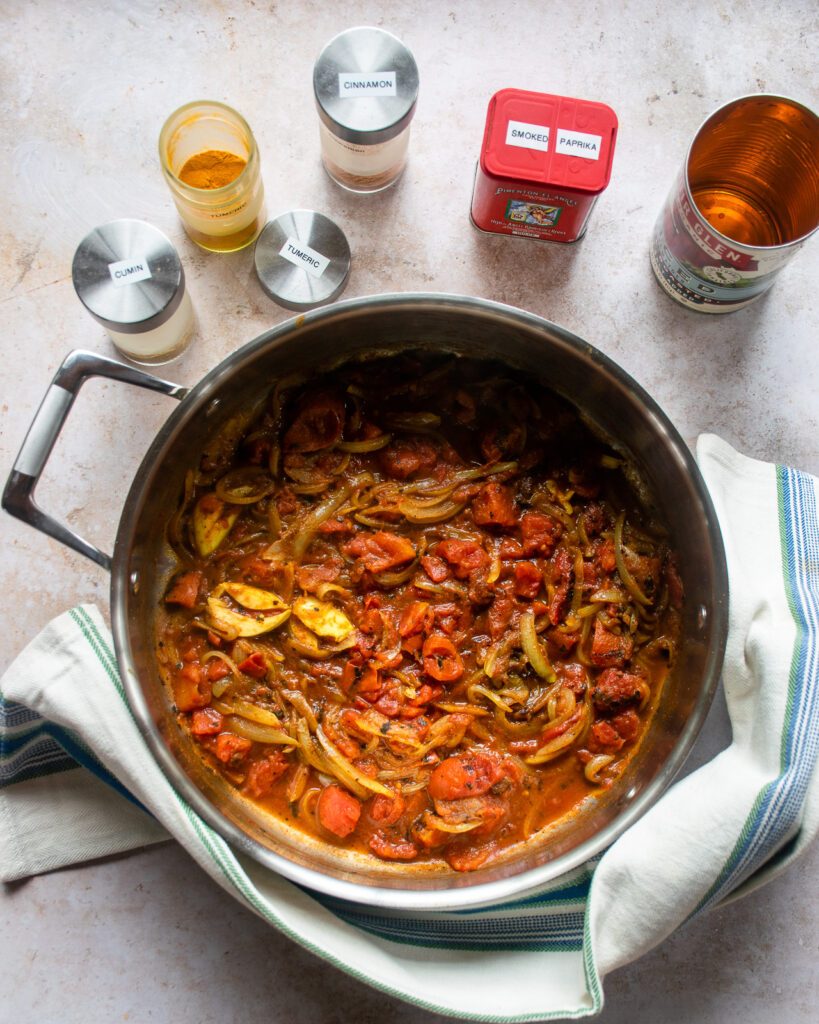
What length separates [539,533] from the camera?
265 centimetres

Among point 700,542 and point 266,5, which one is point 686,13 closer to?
point 266,5

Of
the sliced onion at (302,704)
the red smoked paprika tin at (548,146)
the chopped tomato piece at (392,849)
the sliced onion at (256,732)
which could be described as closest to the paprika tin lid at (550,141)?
the red smoked paprika tin at (548,146)

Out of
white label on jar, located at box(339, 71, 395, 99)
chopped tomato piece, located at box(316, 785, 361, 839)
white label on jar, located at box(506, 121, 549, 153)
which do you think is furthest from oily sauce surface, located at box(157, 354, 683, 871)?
white label on jar, located at box(339, 71, 395, 99)

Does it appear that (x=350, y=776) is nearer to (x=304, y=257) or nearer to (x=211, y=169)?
(x=304, y=257)

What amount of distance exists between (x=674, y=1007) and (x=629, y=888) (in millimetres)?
631

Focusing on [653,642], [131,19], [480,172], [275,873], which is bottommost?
[275,873]

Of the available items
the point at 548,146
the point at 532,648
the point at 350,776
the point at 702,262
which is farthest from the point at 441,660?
the point at 548,146

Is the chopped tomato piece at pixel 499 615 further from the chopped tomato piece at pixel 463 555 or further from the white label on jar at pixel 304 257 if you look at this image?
the white label on jar at pixel 304 257

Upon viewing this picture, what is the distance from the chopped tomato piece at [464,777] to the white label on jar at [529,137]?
1.74 metres

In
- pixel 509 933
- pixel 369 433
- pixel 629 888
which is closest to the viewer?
pixel 629 888

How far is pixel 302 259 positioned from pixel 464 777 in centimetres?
162

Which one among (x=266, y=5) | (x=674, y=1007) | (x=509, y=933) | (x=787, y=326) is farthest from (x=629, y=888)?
(x=266, y=5)

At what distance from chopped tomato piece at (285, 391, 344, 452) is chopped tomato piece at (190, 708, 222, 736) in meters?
0.82

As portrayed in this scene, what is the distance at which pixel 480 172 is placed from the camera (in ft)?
8.39
